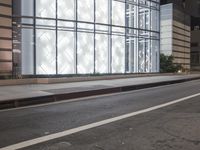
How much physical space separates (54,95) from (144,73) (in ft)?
57.1

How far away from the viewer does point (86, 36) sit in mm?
25812

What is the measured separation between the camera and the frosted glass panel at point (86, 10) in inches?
1001

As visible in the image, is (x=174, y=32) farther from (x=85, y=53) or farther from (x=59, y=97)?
(x=59, y=97)

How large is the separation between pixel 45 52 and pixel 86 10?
17.1ft

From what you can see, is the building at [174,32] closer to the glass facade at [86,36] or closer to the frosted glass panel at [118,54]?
the glass facade at [86,36]

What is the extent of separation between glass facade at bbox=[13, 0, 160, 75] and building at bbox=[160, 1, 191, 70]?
17.1ft

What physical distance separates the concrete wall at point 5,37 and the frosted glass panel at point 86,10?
6.39 meters

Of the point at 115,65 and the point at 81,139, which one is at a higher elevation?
the point at 115,65

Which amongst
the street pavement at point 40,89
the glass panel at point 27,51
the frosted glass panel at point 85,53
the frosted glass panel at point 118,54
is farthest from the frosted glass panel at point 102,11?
the street pavement at point 40,89

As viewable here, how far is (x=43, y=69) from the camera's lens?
22844 millimetres

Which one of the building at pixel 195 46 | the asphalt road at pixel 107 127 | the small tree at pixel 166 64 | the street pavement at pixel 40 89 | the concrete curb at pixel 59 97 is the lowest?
the asphalt road at pixel 107 127

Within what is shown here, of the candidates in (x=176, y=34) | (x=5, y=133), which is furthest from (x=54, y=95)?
(x=176, y=34)

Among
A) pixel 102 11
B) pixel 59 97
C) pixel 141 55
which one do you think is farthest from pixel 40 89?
pixel 141 55

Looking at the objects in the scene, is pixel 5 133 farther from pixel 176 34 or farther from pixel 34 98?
pixel 176 34
